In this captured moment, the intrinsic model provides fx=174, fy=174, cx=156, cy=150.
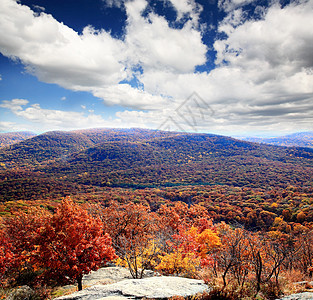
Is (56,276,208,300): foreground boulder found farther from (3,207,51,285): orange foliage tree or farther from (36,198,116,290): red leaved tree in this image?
(3,207,51,285): orange foliage tree

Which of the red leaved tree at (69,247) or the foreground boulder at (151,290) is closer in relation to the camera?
the foreground boulder at (151,290)

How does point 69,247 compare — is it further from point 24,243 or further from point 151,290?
point 24,243

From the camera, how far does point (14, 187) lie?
177 meters

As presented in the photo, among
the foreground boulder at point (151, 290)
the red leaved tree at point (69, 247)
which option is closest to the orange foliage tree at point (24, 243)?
the red leaved tree at point (69, 247)

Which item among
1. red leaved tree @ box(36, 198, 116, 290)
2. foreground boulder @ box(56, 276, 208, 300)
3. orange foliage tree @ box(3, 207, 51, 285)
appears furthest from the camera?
orange foliage tree @ box(3, 207, 51, 285)

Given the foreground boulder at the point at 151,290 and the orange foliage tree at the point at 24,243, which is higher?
the foreground boulder at the point at 151,290

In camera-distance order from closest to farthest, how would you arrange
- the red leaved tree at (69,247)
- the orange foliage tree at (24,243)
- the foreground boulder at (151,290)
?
the foreground boulder at (151,290) → the red leaved tree at (69,247) → the orange foliage tree at (24,243)

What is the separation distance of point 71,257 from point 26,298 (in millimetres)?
4345

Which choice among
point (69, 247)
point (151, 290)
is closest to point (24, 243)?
point (69, 247)

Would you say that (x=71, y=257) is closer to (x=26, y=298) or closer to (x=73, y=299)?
(x=26, y=298)

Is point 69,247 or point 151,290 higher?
point 151,290

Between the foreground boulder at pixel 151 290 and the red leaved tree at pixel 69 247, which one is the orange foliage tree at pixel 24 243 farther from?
the foreground boulder at pixel 151 290

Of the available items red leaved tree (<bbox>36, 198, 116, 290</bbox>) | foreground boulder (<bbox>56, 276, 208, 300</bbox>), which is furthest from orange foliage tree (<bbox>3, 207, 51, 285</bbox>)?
foreground boulder (<bbox>56, 276, 208, 300</bbox>)

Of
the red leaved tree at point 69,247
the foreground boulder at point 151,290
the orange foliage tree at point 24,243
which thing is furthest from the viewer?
the orange foliage tree at point 24,243
